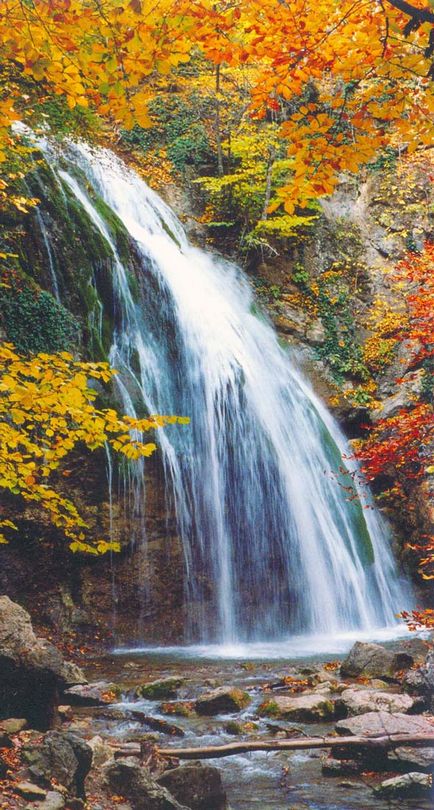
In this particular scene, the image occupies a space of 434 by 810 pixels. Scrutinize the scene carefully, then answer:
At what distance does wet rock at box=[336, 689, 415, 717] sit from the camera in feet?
17.5

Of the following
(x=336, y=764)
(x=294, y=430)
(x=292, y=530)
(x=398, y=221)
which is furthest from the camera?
(x=398, y=221)

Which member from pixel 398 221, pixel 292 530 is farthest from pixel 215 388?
pixel 398 221

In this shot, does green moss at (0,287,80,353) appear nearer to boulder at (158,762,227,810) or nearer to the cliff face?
the cliff face

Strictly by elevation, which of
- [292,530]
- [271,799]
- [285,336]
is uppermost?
[285,336]

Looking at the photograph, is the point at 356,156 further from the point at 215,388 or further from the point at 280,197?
the point at 215,388

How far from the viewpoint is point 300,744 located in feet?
14.6

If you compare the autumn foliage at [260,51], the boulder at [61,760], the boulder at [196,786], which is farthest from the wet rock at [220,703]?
the autumn foliage at [260,51]

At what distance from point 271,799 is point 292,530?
265 inches

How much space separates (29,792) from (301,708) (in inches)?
111

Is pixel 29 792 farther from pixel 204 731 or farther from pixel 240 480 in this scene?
pixel 240 480

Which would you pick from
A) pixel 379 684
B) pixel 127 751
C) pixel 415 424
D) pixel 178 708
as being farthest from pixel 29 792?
pixel 415 424

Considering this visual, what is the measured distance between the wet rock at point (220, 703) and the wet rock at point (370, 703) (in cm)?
93

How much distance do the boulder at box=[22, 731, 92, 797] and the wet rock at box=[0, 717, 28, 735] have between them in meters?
0.56

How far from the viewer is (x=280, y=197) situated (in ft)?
11.0
